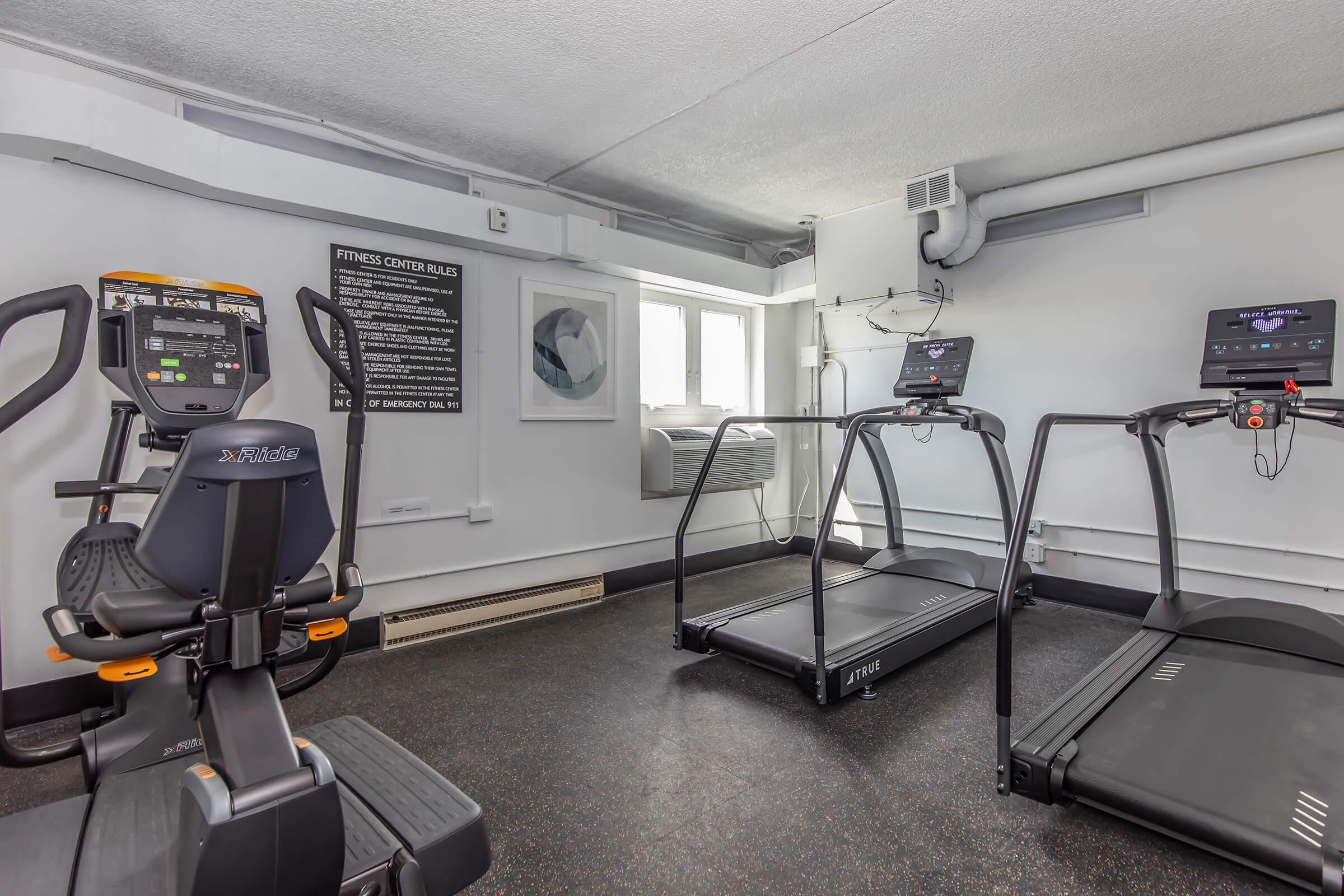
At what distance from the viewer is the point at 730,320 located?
5.47m

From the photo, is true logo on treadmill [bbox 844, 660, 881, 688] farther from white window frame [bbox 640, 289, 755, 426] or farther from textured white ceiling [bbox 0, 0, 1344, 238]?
textured white ceiling [bbox 0, 0, 1344, 238]

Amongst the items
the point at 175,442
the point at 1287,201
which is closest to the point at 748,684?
the point at 175,442

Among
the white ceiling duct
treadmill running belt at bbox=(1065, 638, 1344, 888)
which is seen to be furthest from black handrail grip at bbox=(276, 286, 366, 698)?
the white ceiling duct

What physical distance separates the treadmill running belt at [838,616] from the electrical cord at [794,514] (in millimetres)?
1440

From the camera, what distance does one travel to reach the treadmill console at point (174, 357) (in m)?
1.77

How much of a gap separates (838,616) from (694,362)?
2553 mm

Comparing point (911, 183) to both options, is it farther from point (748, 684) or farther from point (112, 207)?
point (112, 207)

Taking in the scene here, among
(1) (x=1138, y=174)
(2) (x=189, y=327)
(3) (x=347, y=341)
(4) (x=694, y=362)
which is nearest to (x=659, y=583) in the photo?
(4) (x=694, y=362)

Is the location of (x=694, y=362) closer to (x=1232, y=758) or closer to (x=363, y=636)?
(x=363, y=636)

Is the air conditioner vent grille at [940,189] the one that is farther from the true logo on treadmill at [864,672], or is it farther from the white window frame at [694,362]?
the true logo on treadmill at [864,672]

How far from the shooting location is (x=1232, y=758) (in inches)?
75.5

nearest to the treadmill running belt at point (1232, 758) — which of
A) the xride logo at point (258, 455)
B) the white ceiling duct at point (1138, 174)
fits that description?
the xride logo at point (258, 455)

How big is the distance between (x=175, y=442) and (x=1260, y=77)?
4.54m

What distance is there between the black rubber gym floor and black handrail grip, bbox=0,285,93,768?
385 millimetres
